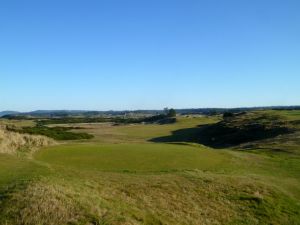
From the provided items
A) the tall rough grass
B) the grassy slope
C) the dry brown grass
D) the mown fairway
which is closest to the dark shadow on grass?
the mown fairway

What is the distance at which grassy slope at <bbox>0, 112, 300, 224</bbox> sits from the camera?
12906 mm

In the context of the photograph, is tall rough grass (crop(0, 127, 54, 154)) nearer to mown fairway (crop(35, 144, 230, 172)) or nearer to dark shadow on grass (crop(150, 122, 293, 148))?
mown fairway (crop(35, 144, 230, 172))

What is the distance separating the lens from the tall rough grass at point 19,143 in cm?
2388

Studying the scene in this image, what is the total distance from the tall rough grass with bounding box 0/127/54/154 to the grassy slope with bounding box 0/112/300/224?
4.51 ft

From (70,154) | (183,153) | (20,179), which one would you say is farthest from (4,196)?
(183,153)

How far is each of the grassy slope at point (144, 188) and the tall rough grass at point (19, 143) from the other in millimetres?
1374

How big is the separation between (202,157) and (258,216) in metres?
9.32

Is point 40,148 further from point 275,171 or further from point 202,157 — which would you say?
point 275,171

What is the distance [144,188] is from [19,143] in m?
11.5

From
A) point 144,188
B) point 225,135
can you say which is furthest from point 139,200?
point 225,135

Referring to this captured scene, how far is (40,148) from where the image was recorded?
25.8 m

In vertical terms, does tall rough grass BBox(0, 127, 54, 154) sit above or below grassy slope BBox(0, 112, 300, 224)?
above

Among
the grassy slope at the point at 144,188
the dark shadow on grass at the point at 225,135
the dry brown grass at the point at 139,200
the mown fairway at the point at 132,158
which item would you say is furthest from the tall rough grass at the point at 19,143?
the dark shadow on grass at the point at 225,135

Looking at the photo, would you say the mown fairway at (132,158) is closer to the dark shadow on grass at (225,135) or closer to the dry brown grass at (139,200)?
the dry brown grass at (139,200)
